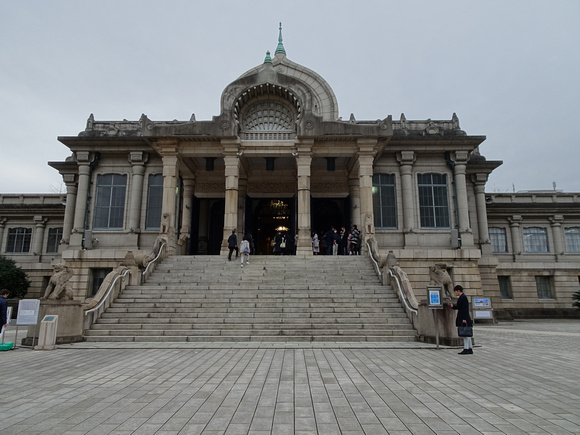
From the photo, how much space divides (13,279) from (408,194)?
83.6 ft

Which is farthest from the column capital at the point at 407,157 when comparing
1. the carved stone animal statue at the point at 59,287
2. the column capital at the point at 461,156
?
the carved stone animal statue at the point at 59,287

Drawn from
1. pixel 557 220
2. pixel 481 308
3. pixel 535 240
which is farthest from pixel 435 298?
pixel 557 220

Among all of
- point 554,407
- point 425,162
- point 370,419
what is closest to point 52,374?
point 370,419

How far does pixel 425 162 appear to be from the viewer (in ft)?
73.6

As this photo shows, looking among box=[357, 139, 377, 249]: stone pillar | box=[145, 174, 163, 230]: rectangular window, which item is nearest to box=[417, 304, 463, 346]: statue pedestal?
box=[357, 139, 377, 249]: stone pillar

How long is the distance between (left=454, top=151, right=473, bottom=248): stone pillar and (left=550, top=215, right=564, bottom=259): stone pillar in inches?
485

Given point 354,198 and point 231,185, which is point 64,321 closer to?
point 231,185

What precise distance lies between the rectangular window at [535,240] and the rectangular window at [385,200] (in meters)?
13.9

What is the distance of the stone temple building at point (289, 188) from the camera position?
19828mm

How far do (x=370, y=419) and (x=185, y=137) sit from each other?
706 inches

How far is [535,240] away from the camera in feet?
95.3

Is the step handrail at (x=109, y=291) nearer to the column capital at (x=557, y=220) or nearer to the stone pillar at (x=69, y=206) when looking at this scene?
the stone pillar at (x=69, y=206)

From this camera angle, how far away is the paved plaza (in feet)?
14.0

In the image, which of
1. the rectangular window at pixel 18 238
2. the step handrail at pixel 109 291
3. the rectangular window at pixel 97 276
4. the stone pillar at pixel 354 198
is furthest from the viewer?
the rectangular window at pixel 18 238
